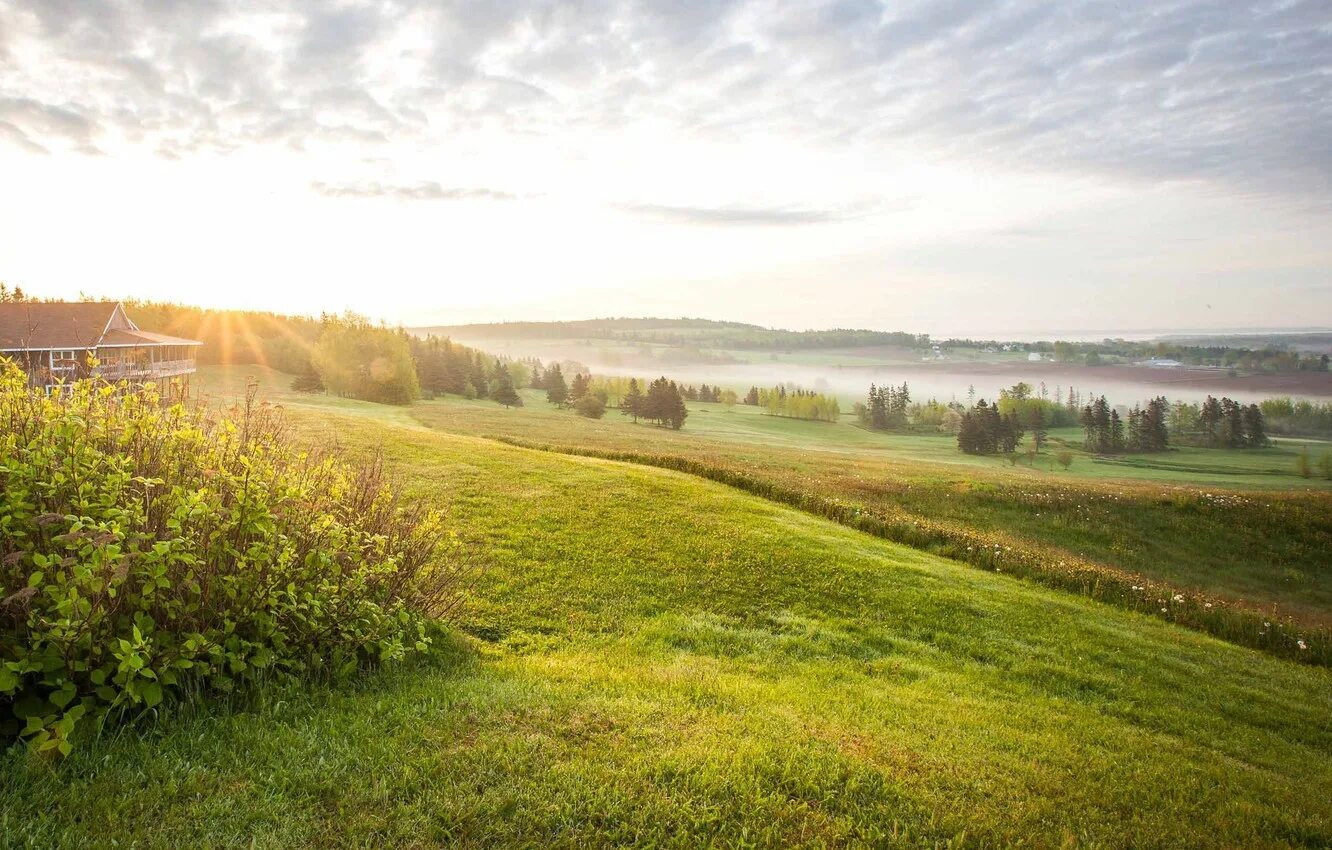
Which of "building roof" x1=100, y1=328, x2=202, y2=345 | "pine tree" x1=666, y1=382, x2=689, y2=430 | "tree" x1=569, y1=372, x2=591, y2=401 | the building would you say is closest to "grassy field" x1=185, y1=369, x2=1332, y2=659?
the building

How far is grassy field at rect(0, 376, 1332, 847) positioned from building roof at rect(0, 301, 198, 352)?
3292cm

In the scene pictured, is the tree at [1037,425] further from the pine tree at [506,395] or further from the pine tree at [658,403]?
the pine tree at [506,395]

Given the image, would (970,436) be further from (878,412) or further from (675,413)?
(675,413)

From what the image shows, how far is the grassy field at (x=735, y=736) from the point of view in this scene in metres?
3.97

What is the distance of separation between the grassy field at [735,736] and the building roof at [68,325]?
108ft

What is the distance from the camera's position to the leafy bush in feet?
13.7

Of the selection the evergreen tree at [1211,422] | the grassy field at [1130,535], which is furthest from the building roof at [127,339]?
the evergreen tree at [1211,422]

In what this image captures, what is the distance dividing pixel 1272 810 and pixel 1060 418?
126921 mm

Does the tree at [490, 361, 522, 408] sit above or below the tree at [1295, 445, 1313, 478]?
above

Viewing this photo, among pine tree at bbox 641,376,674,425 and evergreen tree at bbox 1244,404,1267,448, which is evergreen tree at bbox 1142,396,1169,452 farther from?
pine tree at bbox 641,376,674,425

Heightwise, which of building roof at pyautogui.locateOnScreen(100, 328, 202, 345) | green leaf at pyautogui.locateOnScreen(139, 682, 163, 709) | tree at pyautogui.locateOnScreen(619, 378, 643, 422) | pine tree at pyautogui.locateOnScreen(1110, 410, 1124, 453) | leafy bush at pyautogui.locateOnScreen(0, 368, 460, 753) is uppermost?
building roof at pyautogui.locateOnScreen(100, 328, 202, 345)

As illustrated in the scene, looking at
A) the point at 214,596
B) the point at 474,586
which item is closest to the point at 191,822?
the point at 214,596

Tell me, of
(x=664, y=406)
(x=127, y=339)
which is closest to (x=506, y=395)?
(x=664, y=406)

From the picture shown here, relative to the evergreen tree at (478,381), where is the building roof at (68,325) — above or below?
above
